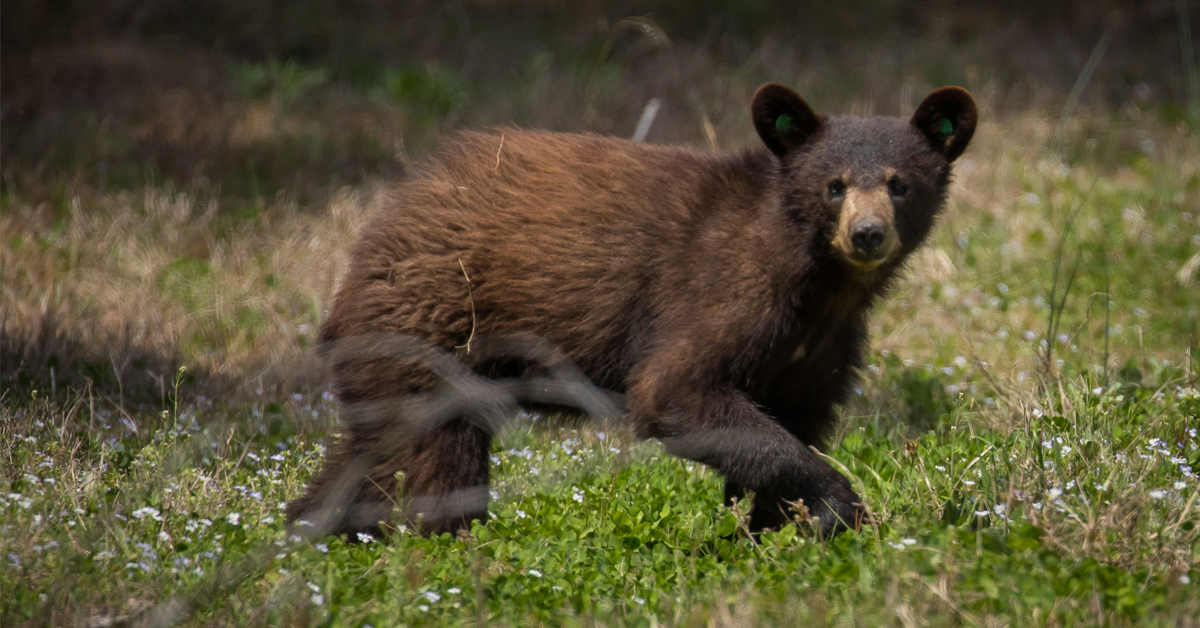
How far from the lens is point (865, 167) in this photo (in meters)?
3.80

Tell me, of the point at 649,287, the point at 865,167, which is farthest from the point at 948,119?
the point at 649,287

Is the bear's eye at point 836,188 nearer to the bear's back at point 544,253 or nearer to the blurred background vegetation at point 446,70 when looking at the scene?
the bear's back at point 544,253

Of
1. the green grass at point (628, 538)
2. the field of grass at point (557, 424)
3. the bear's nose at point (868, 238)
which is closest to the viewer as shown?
the green grass at point (628, 538)

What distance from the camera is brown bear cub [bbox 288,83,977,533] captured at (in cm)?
375

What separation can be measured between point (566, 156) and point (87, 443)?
2.14 meters

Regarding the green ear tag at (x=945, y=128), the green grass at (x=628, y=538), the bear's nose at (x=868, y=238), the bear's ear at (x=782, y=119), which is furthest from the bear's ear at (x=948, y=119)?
the green grass at (x=628, y=538)

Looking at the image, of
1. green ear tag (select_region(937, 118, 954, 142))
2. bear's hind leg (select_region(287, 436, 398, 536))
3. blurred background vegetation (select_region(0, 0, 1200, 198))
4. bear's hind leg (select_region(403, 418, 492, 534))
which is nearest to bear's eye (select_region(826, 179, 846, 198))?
green ear tag (select_region(937, 118, 954, 142))

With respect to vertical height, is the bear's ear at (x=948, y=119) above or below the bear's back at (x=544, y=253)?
above

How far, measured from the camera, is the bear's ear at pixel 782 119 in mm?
3895

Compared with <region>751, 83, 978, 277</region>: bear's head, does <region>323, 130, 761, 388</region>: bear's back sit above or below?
below

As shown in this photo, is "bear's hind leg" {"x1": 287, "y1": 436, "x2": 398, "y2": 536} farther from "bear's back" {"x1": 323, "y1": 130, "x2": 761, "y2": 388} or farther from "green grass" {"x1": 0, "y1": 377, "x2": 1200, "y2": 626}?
"bear's back" {"x1": 323, "y1": 130, "x2": 761, "y2": 388}

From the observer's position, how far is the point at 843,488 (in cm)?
368

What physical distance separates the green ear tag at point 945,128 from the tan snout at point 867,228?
0.44 meters

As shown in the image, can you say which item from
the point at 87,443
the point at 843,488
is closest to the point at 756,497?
the point at 843,488
